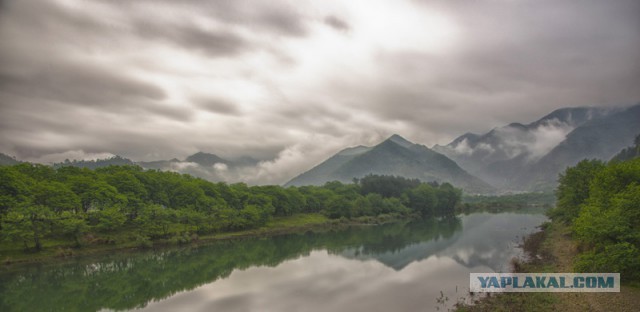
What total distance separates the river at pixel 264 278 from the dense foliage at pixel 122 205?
7.72 meters

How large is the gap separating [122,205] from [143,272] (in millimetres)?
26704

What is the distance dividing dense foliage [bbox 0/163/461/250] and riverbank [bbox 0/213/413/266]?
1.04 metres

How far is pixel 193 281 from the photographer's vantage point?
148 feet

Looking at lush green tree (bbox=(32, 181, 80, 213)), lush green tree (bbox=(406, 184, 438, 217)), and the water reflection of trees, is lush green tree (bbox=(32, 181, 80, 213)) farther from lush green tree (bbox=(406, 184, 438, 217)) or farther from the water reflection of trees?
lush green tree (bbox=(406, 184, 438, 217))

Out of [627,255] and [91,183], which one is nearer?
[627,255]

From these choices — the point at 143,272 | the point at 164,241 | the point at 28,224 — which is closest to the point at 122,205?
the point at 164,241

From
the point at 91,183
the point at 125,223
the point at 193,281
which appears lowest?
the point at 193,281

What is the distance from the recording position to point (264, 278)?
4644 cm

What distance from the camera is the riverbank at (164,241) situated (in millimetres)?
54375

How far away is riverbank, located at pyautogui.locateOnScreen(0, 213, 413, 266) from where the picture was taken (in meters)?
54.4

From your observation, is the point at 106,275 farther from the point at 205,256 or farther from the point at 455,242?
the point at 455,242

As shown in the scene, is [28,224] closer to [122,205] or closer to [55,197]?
[55,197]

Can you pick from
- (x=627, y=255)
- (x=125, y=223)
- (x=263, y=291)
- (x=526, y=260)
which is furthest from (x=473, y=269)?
(x=125, y=223)

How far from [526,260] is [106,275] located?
5773 cm
